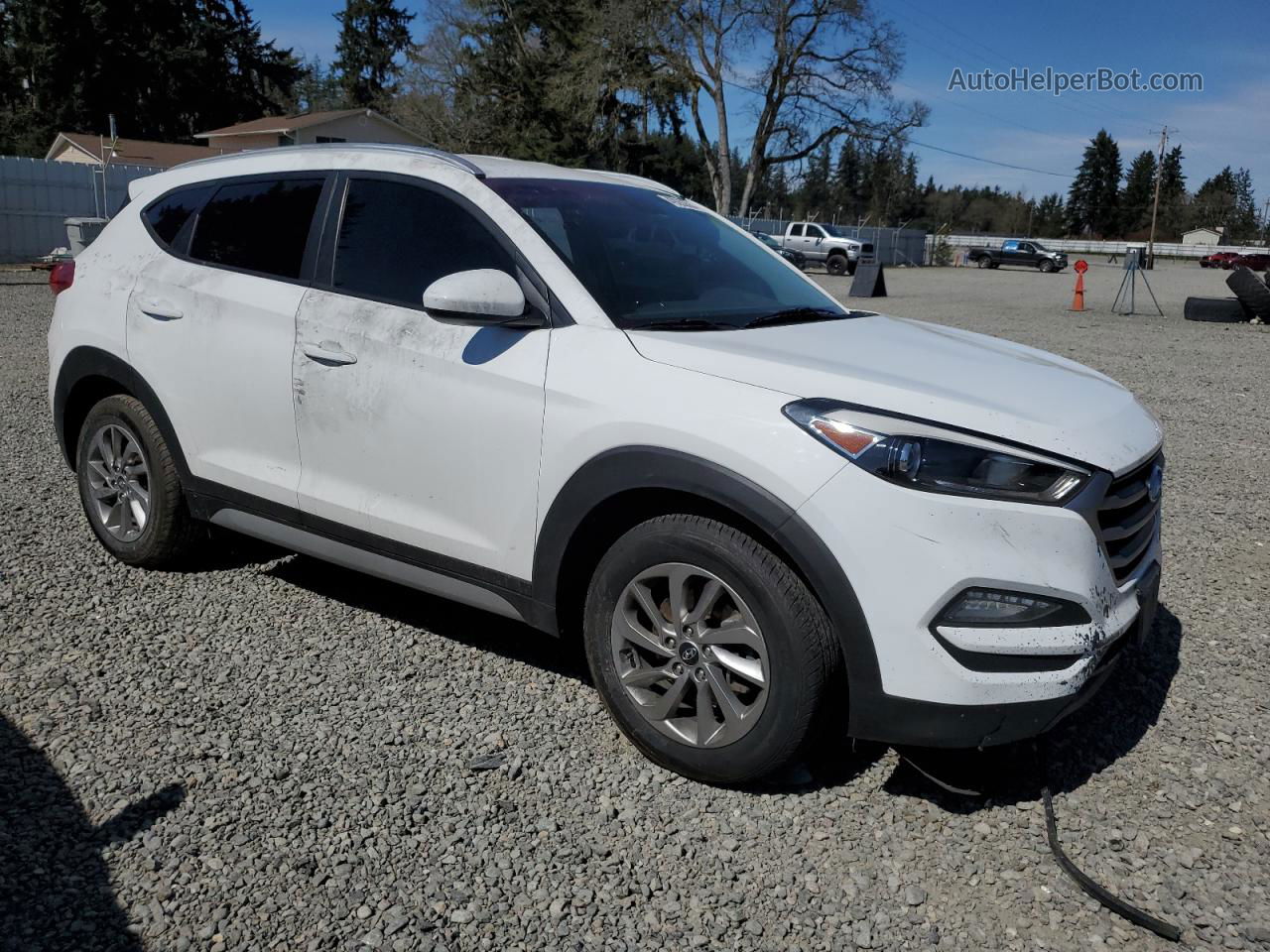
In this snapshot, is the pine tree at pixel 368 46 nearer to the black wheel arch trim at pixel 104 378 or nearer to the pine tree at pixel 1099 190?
the black wheel arch trim at pixel 104 378

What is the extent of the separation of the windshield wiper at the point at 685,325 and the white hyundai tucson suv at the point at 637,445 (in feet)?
0.07

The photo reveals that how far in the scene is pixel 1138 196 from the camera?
120 m

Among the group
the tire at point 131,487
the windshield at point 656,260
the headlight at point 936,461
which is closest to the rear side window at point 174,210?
the tire at point 131,487

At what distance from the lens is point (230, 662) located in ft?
13.0

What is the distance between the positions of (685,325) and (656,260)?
529 millimetres

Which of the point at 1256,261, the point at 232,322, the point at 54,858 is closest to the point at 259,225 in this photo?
the point at 232,322

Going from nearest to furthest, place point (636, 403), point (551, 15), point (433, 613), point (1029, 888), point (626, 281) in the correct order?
point (1029, 888) < point (636, 403) < point (626, 281) < point (433, 613) < point (551, 15)

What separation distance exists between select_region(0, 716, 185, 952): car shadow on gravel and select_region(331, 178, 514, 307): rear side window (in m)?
1.78

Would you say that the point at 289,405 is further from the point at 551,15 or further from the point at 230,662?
the point at 551,15

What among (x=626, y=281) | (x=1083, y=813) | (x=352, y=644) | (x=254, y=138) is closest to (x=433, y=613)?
(x=352, y=644)

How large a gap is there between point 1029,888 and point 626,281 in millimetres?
2168

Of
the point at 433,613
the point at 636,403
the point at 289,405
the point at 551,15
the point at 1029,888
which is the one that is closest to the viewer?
the point at 1029,888

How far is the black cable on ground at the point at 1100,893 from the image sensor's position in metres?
2.59

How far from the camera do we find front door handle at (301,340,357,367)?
12.2ft
